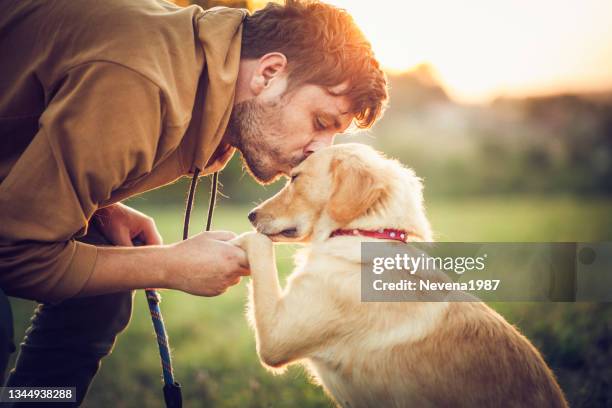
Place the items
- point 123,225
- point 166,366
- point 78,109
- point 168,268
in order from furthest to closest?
1. point 123,225
2. point 166,366
3. point 168,268
4. point 78,109

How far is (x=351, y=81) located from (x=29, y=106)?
1471 millimetres

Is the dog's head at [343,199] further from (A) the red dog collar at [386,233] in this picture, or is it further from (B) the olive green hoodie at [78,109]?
(B) the olive green hoodie at [78,109]

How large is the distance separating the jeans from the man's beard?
96cm

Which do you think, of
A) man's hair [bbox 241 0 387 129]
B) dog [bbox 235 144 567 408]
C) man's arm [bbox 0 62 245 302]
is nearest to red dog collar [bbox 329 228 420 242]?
dog [bbox 235 144 567 408]

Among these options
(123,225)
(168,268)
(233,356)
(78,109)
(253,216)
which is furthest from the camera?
(233,356)

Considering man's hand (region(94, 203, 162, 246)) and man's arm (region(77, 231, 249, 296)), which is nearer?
man's arm (region(77, 231, 249, 296))

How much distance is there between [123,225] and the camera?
3.05 meters

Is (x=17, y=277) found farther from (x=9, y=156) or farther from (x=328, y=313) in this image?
(x=328, y=313)

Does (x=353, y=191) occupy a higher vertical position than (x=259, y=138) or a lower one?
lower

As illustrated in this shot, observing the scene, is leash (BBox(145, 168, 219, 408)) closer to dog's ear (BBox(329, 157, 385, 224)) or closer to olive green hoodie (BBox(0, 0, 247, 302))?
olive green hoodie (BBox(0, 0, 247, 302))

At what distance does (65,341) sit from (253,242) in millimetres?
1101

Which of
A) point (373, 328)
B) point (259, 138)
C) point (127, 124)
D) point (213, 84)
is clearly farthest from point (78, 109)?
point (373, 328)

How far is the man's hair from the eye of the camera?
2.81 metres

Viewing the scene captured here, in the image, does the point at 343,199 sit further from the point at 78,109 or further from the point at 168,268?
the point at 78,109
